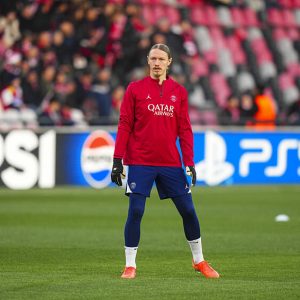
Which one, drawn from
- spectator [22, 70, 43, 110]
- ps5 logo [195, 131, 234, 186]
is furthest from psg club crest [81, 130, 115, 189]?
ps5 logo [195, 131, 234, 186]

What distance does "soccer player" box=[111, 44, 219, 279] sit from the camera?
9242mm

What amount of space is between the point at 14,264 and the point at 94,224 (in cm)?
489

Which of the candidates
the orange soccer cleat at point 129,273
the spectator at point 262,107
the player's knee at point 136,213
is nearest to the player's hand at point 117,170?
the player's knee at point 136,213

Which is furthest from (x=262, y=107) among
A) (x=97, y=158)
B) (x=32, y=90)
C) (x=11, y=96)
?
(x=11, y=96)

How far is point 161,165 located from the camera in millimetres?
9352

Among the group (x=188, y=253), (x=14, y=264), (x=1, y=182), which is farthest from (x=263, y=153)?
(x=14, y=264)

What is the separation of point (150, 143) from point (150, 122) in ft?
0.63

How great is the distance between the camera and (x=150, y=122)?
9266 millimetres

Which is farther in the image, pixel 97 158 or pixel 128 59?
pixel 128 59

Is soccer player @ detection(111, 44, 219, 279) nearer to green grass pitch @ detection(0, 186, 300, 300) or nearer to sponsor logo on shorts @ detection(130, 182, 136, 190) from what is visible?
sponsor logo on shorts @ detection(130, 182, 136, 190)

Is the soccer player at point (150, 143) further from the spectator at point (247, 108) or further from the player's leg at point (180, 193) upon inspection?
the spectator at point (247, 108)

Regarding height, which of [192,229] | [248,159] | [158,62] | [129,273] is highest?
[158,62]

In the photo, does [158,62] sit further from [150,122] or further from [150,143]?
[150,143]

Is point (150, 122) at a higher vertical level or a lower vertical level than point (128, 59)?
lower
